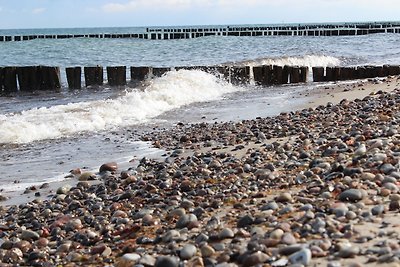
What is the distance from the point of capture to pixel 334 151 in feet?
20.1

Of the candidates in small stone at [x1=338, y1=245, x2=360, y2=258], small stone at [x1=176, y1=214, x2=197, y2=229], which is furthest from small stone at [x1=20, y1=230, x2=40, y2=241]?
small stone at [x1=338, y1=245, x2=360, y2=258]

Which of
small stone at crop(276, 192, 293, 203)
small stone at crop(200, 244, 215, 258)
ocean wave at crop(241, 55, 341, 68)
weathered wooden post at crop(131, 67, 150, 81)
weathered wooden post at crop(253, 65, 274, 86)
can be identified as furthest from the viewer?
ocean wave at crop(241, 55, 341, 68)

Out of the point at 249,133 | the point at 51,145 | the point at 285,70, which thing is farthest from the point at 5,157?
the point at 285,70

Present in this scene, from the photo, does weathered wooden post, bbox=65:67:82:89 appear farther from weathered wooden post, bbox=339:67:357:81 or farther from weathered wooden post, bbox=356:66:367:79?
weathered wooden post, bbox=356:66:367:79

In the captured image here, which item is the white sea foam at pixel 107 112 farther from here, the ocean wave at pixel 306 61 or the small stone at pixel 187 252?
the ocean wave at pixel 306 61

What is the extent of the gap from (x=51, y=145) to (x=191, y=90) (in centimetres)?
740

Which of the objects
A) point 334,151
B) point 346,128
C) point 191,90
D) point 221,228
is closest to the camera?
point 221,228

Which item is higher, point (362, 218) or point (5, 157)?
point (362, 218)

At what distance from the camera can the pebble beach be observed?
11.4 ft

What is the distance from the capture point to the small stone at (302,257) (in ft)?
10.3

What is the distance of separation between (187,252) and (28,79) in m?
16.7

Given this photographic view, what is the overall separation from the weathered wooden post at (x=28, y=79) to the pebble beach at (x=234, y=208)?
1231cm

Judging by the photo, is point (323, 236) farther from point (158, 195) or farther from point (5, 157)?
point (5, 157)

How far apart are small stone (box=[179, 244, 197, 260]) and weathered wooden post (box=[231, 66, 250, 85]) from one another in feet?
53.2
